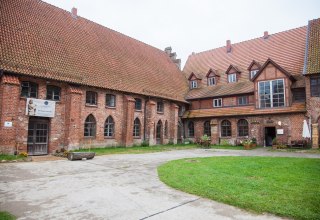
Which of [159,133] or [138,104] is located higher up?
[138,104]

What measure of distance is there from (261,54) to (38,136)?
2493cm

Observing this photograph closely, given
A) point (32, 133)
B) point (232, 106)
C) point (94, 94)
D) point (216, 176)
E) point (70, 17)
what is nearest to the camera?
point (216, 176)

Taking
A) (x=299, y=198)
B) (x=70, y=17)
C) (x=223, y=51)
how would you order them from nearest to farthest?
(x=299, y=198) → (x=70, y=17) → (x=223, y=51)

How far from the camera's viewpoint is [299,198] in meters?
5.37

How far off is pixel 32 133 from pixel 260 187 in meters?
15.1

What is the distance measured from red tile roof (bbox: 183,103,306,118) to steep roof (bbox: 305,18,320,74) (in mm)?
3296

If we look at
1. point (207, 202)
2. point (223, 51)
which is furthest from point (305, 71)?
point (207, 202)

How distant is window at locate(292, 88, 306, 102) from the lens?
21.6 m

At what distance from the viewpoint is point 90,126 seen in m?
19.2

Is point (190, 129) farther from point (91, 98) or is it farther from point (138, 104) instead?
point (91, 98)

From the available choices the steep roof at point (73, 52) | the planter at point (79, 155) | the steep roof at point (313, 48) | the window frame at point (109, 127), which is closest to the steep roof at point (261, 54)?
the steep roof at point (313, 48)

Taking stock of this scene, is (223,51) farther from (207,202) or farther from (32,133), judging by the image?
(207,202)

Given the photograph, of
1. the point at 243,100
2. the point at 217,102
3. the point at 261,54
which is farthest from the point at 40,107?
the point at 261,54

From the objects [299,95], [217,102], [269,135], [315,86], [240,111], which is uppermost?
[315,86]
